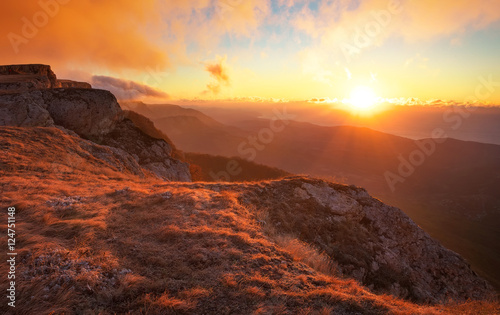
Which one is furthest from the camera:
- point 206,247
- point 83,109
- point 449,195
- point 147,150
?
point 449,195

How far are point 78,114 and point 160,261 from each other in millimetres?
30418

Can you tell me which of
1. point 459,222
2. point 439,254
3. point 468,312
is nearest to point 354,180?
point 459,222

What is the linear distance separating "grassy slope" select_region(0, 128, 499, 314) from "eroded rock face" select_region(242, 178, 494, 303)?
8.89 feet

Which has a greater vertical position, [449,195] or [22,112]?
[22,112]

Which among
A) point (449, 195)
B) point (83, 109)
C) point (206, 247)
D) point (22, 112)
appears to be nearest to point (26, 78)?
point (83, 109)

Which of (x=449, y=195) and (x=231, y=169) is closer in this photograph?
(x=231, y=169)

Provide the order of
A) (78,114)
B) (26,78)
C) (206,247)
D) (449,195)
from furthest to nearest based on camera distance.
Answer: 1. (449,195)
2. (26,78)
3. (78,114)
4. (206,247)

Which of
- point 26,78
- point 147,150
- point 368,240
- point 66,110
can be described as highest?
Result: point 26,78

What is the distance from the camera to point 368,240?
488 inches

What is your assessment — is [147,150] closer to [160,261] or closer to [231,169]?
[231,169]

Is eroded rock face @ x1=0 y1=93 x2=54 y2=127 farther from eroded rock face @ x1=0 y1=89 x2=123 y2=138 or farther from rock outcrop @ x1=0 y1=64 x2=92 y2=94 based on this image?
rock outcrop @ x1=0 y1=64 x2=92 y2=94

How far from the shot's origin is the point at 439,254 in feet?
46.1

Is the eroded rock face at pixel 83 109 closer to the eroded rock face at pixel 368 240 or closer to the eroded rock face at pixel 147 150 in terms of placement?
the eroded rock face at pixel 147 150

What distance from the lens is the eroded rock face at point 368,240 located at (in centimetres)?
1054
